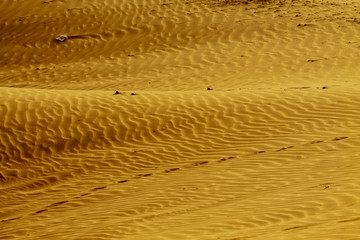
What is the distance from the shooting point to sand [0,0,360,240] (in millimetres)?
6980

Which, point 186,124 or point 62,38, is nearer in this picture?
point 186,124

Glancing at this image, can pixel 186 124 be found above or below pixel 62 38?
below

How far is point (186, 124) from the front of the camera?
1053 centimetres

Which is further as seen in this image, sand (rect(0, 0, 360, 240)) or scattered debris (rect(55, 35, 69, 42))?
scattered debris (rect(55, 35, 69, 42))

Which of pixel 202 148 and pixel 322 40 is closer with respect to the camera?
pixel 202 148

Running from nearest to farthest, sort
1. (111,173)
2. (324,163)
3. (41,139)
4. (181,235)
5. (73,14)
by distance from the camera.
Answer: (181,235)
(324,163)
(111,173)
(41,139)
(73,14)

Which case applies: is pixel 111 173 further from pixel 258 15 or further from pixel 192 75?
pixel 258 15

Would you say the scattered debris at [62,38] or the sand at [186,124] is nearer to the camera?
the sand at [186,124]

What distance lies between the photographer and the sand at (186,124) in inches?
275

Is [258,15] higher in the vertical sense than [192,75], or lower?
higher

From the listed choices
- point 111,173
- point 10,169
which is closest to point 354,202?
point 111,173

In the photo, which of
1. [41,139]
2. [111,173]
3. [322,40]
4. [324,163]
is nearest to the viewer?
[324,163]

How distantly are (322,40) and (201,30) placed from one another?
13.3ft

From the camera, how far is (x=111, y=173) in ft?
30.2
